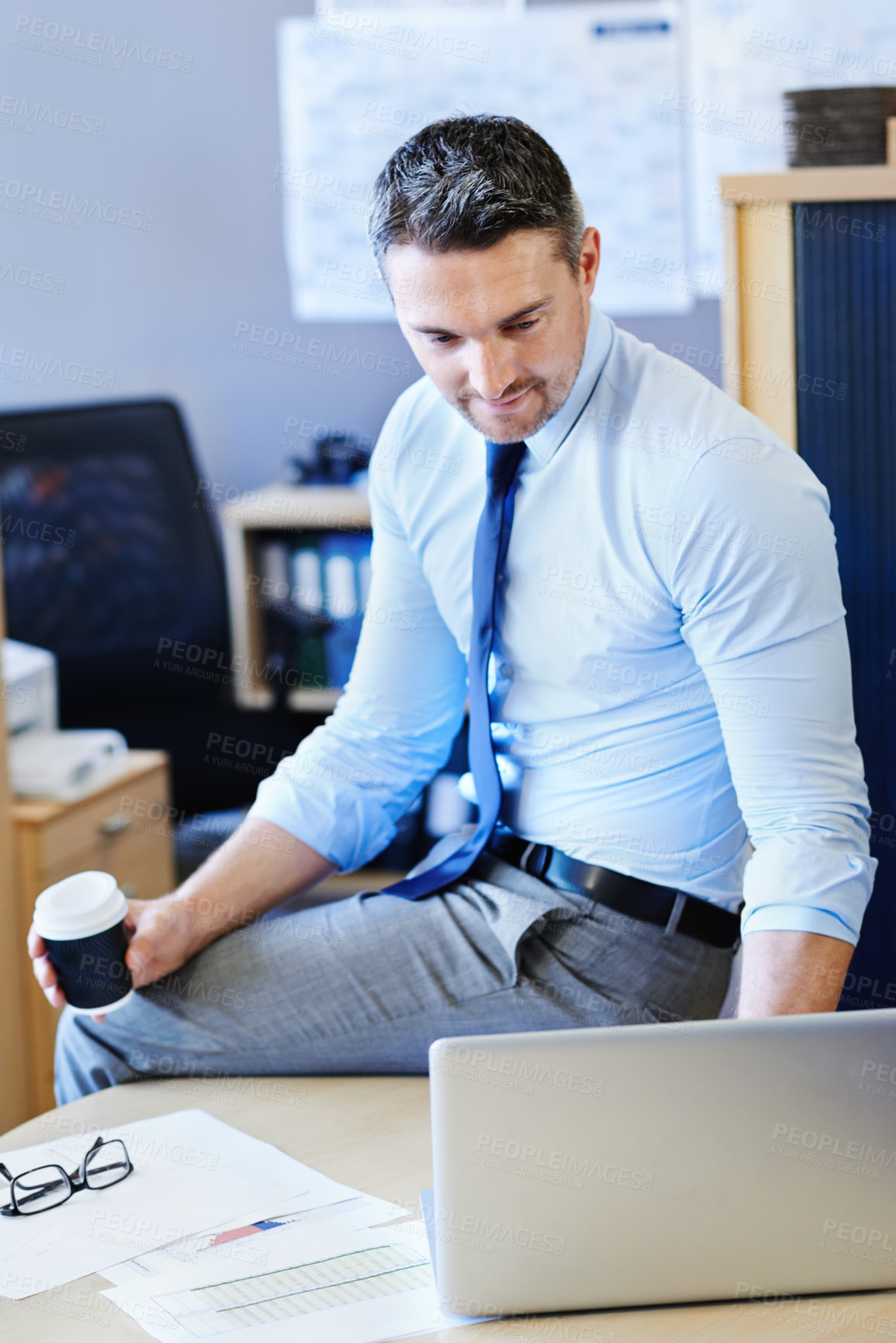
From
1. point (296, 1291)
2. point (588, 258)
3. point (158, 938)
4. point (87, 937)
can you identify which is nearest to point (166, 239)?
point (588, 258)

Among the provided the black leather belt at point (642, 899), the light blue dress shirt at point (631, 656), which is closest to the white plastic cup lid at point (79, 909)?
the light blue dress shirt at point (631, 656)

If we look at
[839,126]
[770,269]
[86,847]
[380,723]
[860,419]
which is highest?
[839,126]

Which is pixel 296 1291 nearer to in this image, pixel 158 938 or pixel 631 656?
pixel 158 938

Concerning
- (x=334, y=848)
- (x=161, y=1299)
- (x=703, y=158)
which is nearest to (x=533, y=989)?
(x=334, y=848)

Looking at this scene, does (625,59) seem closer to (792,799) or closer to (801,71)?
(801,71)

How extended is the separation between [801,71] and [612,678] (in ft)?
6.73

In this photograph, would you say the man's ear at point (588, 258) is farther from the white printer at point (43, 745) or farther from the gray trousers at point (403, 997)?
the white printer at point (43, 745)

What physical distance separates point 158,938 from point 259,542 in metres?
1.76

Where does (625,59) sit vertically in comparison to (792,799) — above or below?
above

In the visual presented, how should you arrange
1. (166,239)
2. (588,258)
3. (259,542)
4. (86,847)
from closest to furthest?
(588,258), (86,847), (259,542), (166,239)

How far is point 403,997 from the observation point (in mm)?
1376

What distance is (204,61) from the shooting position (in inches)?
124

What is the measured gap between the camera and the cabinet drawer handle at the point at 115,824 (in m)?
2.14

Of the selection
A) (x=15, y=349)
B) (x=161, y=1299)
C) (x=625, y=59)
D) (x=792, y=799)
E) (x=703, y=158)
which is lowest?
(x=161, y=1299)
